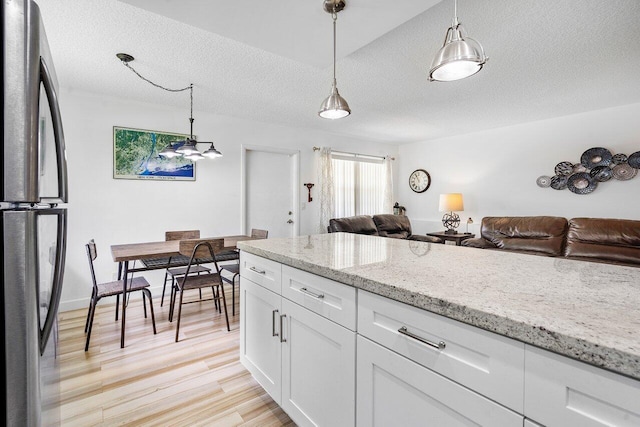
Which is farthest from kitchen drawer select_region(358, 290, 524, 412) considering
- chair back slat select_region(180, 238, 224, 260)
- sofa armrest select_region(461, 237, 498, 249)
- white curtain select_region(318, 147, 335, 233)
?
white curtain select_region(318, 147, 335, 233)

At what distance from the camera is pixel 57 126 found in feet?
3.17

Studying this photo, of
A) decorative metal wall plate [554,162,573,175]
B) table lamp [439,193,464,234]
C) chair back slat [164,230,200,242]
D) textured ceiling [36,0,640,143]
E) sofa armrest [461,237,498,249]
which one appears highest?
textured ceiling [36,0,640,143]

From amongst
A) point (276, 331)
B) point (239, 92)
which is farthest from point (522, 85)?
point (276, 331)

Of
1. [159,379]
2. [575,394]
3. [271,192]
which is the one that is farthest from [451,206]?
[575,394]

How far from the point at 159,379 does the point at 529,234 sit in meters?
4.40

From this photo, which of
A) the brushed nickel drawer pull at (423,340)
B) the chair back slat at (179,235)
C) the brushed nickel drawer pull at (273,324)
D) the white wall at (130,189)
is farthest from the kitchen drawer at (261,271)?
the white wall at (130,189)

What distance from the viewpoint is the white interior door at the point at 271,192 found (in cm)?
445

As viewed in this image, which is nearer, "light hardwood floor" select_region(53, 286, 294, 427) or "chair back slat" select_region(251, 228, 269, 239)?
"light hardwood floor" select_region(53, 286, 294, 427)

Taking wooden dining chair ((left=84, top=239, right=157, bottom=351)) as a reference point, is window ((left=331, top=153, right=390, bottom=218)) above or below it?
above

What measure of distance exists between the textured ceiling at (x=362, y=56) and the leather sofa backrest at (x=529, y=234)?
1500 mm

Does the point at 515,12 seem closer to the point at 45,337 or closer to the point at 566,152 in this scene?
the point at 45,337

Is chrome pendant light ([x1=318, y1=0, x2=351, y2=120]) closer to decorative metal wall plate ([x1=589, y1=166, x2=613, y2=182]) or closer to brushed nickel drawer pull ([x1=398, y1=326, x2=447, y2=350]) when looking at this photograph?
brushed nickel drawer pull ([x1=398, y1=326, x2=447, y2=350])

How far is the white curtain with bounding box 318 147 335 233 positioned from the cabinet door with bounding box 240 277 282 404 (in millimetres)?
3265

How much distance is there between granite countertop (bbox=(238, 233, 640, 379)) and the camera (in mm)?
596
